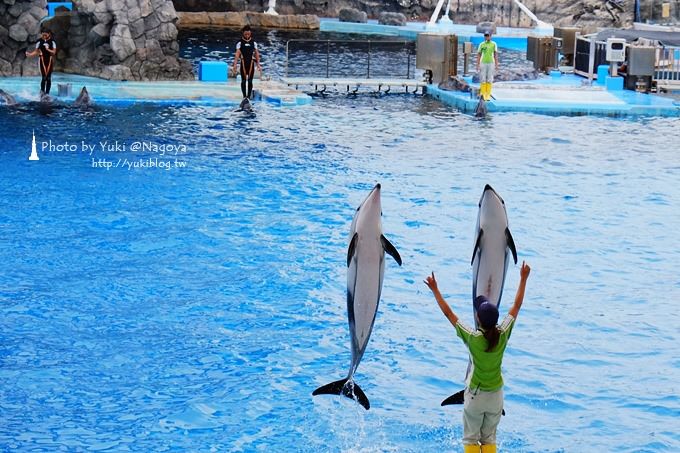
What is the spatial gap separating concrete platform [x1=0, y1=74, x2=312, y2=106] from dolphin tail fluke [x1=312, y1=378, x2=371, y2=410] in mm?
13674

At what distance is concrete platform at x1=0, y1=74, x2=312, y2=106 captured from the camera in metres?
18.9

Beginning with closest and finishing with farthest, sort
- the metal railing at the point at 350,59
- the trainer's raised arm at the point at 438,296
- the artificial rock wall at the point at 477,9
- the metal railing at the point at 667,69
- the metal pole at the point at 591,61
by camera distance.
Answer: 1. the trainer's raised arm at the point at 438,296
2. the metal railing at the point at 667,69
3. the metal pole at the point at 591,61
4. the metal railing at the point at 350,59
5. the artificial rock wall at the point at 477,9

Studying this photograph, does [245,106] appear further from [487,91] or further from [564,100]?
[564,100]

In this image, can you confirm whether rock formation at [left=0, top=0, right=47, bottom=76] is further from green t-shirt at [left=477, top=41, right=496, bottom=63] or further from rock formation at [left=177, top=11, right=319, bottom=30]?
rock formation at [left=177, top=11, right=319, bottom=30]

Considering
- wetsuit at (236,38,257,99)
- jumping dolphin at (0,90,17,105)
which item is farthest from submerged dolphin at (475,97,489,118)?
jumping dolphin at (0,90,17,105)

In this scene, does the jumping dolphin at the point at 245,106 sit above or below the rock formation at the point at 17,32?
below

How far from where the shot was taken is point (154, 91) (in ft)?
64.0

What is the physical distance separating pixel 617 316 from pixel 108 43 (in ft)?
47.0

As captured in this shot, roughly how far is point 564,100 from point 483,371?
15441 millimetres

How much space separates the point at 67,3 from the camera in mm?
34219

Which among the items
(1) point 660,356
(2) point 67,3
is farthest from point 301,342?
(2) point 67,3

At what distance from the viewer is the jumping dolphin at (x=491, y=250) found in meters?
6.05

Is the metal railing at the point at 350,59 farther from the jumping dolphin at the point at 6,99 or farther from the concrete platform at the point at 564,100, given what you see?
the jumping dolphin at the point at 6,99


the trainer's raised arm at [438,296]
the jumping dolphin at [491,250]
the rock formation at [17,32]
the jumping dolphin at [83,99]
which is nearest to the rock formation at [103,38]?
the rock formation at [17,32]
